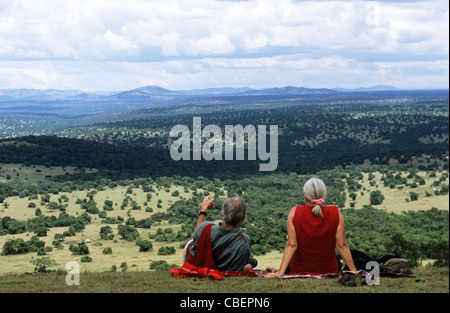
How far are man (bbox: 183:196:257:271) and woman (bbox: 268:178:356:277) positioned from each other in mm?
613

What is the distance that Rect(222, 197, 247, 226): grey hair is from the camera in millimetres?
6922

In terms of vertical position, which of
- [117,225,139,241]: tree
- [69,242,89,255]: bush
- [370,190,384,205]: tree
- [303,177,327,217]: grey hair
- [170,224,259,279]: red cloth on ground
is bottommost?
[370,190,384,205]: tree

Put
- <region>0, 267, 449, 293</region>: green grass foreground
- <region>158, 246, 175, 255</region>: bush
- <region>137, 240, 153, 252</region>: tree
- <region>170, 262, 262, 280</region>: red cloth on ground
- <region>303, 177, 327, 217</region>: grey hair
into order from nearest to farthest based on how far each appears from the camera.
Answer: <region>303, 177, 327, 217</region>: grey hair, <region>0, 267, 449, 293</region>: green grass foreground, <region>170, 262, 262, 280</region>: red cloth on ground, <region>158, 246, 175, 255</region>: bush, <region>137, 240, 153, 252</region>: tree

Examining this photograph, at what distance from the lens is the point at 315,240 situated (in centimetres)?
710

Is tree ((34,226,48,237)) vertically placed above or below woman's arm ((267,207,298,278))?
below

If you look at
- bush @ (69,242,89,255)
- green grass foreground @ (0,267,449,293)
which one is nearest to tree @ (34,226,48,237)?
bush @ (69,242,89,255)

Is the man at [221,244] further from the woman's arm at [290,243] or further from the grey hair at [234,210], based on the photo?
the woman's arm at [290,243]

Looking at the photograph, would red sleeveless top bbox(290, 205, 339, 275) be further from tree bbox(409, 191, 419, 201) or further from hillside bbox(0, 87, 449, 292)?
tree bbox(409, 191, 419, 201)

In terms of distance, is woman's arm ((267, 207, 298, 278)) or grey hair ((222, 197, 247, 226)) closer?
grey hair ((222, 197, 247, 226))

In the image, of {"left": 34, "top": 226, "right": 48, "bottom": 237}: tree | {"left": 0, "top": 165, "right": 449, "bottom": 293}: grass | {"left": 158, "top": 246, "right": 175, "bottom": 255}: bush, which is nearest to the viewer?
{"left": 0, "top": 165, "right": 449, "bottom": 293}: grass

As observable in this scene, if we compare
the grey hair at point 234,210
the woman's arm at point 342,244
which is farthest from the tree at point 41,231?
the woman's arm at point 342,244

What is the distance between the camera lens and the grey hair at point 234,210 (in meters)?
6.92

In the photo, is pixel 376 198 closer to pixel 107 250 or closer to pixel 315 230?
pixel 107 250
